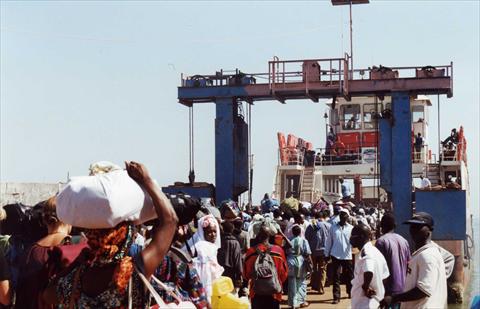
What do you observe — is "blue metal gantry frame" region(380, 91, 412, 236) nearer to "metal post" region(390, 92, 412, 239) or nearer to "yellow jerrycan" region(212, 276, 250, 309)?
"metal post" region(390, 92, 412, 239)

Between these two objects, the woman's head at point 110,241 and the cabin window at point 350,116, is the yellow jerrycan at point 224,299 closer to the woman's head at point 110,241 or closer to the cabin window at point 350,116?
the woman's head at point 110,241

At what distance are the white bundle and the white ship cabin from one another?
2868cm

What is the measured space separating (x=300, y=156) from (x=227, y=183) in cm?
1317

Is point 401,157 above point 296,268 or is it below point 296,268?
above

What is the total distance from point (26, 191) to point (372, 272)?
441 inches

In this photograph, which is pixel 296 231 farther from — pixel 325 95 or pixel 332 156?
pixel 332 156

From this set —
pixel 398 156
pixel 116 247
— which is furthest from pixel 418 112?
pixel 116 247

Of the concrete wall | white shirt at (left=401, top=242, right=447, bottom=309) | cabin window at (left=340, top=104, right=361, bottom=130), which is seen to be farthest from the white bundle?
cabin window at (left=340, top=104, right=361, bottom=130)

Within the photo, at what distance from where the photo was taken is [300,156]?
113ft

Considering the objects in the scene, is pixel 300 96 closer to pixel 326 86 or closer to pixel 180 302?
pixel 326 86

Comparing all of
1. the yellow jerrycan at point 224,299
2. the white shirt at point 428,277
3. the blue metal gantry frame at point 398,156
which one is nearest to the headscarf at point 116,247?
the yellow jerrycan at point 224,299

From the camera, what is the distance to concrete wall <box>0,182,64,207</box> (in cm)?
1672

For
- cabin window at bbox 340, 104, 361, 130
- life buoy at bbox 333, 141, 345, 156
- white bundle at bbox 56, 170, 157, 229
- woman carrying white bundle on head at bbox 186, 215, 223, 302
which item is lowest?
woman carrying white bundle on head at bbox 186, 215, 223, 302

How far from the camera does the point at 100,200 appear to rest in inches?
121
